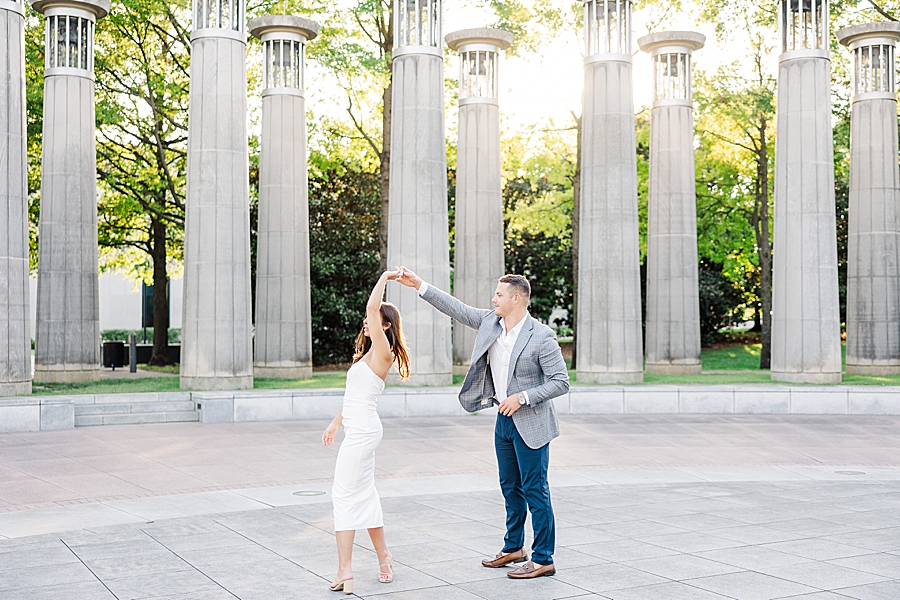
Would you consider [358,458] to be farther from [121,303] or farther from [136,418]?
[121,303]

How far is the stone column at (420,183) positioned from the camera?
762 inches

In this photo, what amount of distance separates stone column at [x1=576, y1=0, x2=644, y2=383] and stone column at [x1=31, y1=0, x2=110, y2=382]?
10542 mm

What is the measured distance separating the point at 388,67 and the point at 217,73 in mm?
8442

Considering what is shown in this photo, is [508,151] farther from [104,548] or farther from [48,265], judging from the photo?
[104,548]

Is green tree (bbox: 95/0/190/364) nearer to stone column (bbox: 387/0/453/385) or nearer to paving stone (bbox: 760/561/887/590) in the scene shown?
stone column (bbox: 387/0/453/385)

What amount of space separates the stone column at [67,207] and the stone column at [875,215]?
57.5ft

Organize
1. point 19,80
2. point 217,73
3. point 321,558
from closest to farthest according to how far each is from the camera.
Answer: point 321,558
point 19,80
point 217,73

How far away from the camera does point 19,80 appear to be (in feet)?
55.3

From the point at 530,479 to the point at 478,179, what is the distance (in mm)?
17429

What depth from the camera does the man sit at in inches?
271

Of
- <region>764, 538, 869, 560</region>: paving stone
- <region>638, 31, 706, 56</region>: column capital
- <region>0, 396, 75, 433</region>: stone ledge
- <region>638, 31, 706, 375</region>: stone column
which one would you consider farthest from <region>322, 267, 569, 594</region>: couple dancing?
<region>638, 31, 706, 56</region>: column capital

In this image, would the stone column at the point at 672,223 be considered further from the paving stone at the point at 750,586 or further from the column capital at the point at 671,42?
the paving stone at the point at 750,586

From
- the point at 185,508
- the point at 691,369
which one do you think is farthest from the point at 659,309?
the point at 185,508

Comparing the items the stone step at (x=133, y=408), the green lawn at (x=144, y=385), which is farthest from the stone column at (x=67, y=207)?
the stone step at (x=133, y=408)
